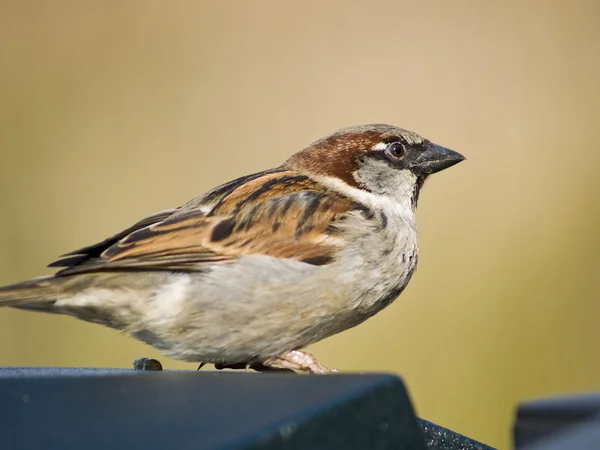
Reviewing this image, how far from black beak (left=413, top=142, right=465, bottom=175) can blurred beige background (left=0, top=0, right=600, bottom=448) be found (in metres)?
0.76

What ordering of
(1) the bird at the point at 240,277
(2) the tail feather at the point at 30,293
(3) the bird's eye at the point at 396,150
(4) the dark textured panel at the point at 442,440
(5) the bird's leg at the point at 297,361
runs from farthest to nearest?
1. (3) the bird's eye at the point at 396,150
2. (5) the bird's leg at the point at 297,361
3. (1) the bird at the point at 240,277
4. (2) the tail feather at the point at 30,293
5. (4) the dark textured panel at the point at 442,440

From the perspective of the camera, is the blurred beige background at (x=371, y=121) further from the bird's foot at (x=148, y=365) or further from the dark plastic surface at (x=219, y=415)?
the dark plastic surface at (x=219, y=415)

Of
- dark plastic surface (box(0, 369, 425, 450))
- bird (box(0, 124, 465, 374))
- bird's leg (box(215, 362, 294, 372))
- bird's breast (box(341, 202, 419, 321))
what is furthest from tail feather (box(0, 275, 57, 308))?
dark plastic surface (box(0, 369, 425, 450))

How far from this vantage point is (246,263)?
97.5 inches

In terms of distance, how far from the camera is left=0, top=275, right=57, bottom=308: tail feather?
227 centimetres

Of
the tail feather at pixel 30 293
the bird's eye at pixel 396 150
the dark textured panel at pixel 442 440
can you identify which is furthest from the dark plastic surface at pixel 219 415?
the bird's eye at pixel 396 150

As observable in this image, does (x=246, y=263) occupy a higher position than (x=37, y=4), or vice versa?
(x=37, y=4)

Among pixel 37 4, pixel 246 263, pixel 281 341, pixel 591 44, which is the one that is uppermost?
pixel 37 4

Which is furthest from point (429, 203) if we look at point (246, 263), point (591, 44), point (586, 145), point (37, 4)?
point (37, 4)

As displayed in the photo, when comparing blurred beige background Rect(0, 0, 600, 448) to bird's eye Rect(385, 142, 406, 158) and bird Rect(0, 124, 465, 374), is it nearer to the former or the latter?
bird's eye Rect(385, 142, 406, 158)

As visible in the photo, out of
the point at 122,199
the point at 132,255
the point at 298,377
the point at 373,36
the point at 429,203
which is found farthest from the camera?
the point at 373,36

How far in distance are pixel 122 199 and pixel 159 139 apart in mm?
273

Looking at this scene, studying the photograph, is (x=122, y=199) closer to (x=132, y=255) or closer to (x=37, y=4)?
(x=37, y=4)

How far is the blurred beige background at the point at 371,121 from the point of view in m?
3.60
